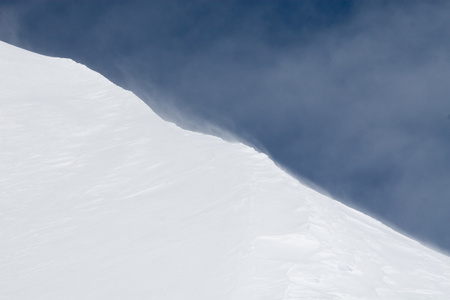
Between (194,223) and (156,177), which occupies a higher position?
(156,177)

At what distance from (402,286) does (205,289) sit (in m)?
1.96

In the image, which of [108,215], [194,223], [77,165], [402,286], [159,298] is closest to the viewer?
[159,298]

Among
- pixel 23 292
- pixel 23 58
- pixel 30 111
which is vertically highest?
pixel 23 58

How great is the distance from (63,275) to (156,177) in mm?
3014

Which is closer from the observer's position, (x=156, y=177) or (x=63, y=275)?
(x=63, y=275)

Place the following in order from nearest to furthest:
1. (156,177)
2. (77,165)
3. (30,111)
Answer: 1. (156,177)
2. (77,165)
3. (30,111)

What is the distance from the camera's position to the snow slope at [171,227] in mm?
5469

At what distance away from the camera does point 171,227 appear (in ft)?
22.7

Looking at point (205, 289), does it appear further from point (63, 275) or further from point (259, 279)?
point (63, 275)

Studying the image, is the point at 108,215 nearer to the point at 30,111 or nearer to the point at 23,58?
the point at 30,111

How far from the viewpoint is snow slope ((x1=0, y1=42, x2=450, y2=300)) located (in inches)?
215

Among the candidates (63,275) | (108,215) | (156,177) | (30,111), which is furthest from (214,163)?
(30,111)

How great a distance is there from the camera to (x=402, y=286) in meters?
5.64

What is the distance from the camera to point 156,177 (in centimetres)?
887
